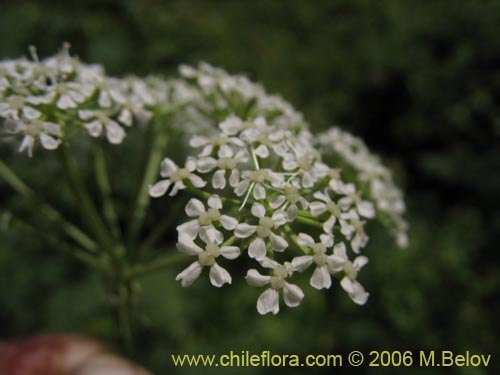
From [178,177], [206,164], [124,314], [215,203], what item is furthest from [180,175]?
[124,314]

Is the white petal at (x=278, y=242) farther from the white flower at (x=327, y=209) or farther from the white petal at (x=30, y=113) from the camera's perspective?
the white petal at (x=30, y=113)

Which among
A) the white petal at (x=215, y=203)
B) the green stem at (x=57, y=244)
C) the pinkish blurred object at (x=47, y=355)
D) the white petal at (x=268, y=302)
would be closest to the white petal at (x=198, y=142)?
the white petal at (x=215, y=203)

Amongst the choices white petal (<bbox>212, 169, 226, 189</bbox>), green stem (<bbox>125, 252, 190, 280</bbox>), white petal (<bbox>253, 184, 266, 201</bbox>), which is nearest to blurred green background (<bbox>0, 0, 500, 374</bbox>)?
green stem (<bbox>125, 252, 190, 280</bbox>)

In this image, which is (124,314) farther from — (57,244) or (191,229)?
(191,229)

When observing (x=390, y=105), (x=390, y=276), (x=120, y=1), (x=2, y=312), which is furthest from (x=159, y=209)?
(x=390, y=105)

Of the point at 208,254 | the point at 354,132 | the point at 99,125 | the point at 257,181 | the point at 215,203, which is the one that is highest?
the point at 354,132

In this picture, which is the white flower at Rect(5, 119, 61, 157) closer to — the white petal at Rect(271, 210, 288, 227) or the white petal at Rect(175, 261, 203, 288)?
the white petal at Rect(175, 261, 203, 288)

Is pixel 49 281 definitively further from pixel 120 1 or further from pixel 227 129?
pixel 120 1
